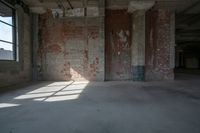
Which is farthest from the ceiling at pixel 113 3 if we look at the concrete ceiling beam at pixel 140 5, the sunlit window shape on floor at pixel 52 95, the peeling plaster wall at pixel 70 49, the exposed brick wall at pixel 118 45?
the sunlit window shape on floor at pixel 52 95

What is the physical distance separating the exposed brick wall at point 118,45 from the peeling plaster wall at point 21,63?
4.20 meters

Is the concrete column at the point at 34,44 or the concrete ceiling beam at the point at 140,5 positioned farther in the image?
the concrete column at the point at 34,44

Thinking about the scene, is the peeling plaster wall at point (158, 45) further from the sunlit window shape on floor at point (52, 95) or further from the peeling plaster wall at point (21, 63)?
the peeling plaster wall at point (21, 63)

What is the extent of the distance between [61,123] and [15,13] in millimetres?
6889

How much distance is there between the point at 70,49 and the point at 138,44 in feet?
12.0

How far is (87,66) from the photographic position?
367 inches

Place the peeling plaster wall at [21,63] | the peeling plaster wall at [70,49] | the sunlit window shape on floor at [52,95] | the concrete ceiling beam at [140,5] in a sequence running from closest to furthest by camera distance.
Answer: the sunlit window shape on floor at [52,95], the peeling plaster wall at [21,63], the concrete ceiling beam at [140,5], the peeling plaster wall at [70,49]

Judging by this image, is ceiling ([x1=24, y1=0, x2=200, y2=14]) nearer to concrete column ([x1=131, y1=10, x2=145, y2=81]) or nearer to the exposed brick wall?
the exposed brick wall

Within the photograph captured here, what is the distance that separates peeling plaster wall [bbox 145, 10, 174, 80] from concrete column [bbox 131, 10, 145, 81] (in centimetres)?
54

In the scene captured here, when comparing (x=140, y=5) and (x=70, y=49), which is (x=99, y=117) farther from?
(x=140, y=5)

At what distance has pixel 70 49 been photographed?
9.35 meters

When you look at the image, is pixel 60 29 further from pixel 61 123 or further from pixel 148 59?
pixel 61 123

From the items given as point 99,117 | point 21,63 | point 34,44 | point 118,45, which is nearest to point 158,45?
point 118,45

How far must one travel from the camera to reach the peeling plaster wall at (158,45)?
30.6 feet
